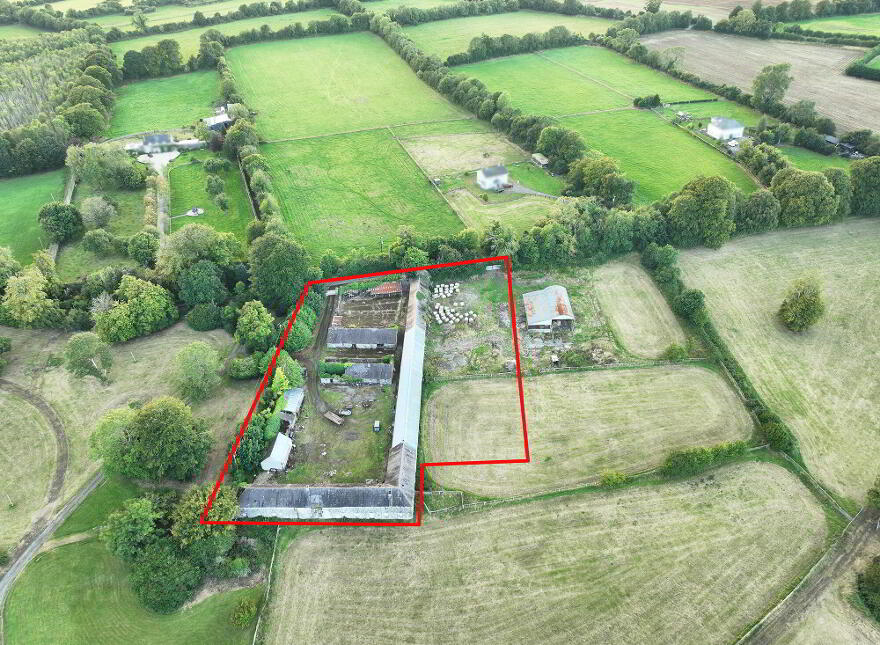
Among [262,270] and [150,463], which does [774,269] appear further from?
[150,463]

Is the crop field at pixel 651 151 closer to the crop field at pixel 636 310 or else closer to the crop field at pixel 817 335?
the crop field at pixel 817 335

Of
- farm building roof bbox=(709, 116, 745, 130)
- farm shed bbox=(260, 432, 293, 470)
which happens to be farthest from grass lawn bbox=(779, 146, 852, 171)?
farm shed bbox=(260, 432, 293, 470)

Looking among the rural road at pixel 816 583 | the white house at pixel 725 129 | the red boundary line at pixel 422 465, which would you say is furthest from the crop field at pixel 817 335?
the white house at pixel 725 129

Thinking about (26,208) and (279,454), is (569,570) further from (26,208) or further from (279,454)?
(26,208)

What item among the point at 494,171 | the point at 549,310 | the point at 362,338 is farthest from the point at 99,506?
the point at 494,171

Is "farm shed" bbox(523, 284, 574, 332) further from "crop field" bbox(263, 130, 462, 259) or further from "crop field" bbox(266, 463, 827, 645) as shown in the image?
"crop field" bbox(266, 463, 827, 645)

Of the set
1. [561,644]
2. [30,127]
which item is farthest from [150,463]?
[30,127]
